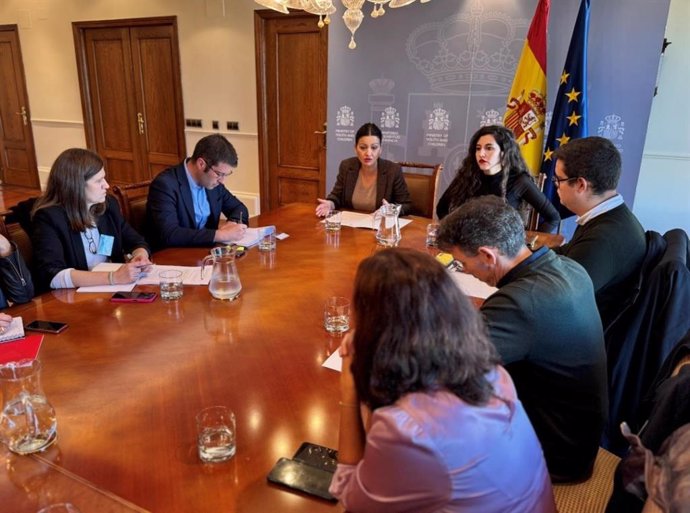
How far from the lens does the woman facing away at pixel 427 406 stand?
28.6 inches

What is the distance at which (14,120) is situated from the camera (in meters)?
6.85

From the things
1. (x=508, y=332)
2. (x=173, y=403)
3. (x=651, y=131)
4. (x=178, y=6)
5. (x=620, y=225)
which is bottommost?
(x=173, y=403)

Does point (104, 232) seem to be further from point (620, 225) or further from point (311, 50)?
point (311, 50)

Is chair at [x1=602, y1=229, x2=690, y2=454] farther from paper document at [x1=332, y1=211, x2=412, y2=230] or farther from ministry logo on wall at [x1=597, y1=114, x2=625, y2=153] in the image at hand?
ministry logo on wall at [x1=597, y1=114, x2=625, y2=153]

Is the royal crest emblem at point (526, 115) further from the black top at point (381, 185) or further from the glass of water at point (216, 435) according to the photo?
the glass of water at point (216, 435)

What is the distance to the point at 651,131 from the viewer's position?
143 inches

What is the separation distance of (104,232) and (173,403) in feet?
4.21

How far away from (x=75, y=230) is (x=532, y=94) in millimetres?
3007

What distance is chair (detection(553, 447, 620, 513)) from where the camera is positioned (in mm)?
1180

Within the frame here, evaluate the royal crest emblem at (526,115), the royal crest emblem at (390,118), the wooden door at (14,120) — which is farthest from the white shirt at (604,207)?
the wooden door at (14,120)

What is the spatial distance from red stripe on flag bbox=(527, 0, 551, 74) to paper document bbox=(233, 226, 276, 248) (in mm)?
2307

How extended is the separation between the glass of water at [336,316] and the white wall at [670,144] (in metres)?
3.21

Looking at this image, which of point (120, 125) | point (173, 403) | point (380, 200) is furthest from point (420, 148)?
point (120, 125)

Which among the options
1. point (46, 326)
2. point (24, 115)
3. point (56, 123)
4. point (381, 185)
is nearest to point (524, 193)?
point (381, 185)
